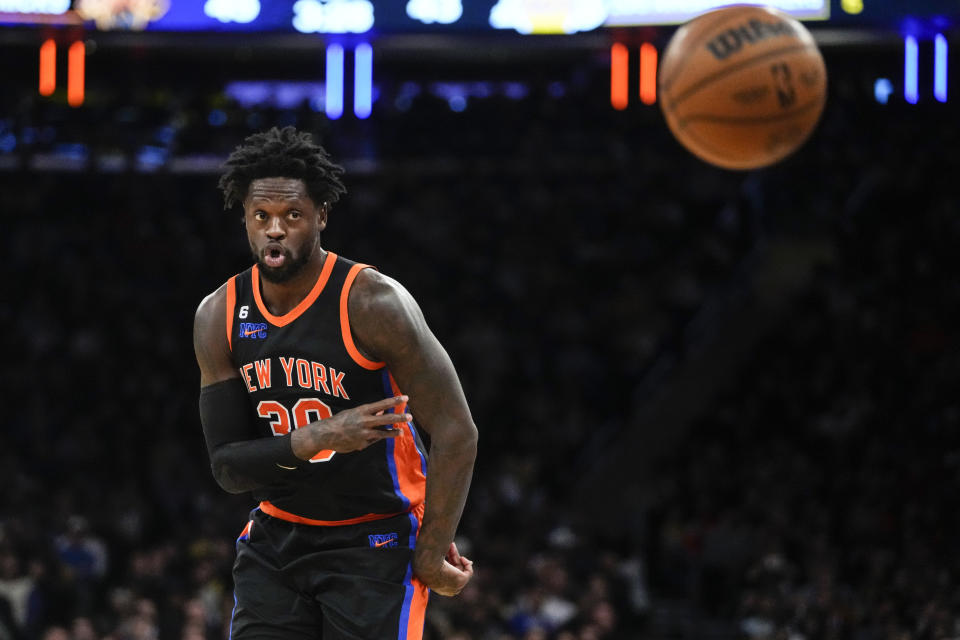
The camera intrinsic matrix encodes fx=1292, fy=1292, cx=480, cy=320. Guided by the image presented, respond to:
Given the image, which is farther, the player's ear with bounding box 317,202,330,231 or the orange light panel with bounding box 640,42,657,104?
the orange light panel with bounding box 640,42,657,104

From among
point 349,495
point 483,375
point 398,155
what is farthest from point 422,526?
point 398,155

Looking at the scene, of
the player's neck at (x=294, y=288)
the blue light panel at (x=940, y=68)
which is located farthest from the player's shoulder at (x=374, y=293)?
the blue light panel at (x=940, y=68)

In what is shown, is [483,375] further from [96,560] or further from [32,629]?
[32,629]

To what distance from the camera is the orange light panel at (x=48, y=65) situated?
1212 centimetres

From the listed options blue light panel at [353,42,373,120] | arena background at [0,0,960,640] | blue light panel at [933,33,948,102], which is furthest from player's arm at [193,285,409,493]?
blue light panel at [353,42,373,120]

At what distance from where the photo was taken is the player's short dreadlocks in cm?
356

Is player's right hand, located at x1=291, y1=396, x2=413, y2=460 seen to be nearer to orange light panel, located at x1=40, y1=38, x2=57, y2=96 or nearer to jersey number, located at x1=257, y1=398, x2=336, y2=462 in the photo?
jersey number, located at x1=257, y1=398, x2=336, y2=462

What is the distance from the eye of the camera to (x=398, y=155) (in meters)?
16.1

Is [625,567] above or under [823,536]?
under

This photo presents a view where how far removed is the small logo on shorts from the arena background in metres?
4.98

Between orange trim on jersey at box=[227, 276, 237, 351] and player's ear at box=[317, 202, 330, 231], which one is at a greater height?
player's ear at box=[317, 202, 330, 231]

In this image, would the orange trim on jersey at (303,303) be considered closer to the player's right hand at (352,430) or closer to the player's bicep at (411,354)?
the player's bicep at (411,354)

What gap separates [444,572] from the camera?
11.7ft

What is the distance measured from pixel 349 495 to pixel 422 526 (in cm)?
22
